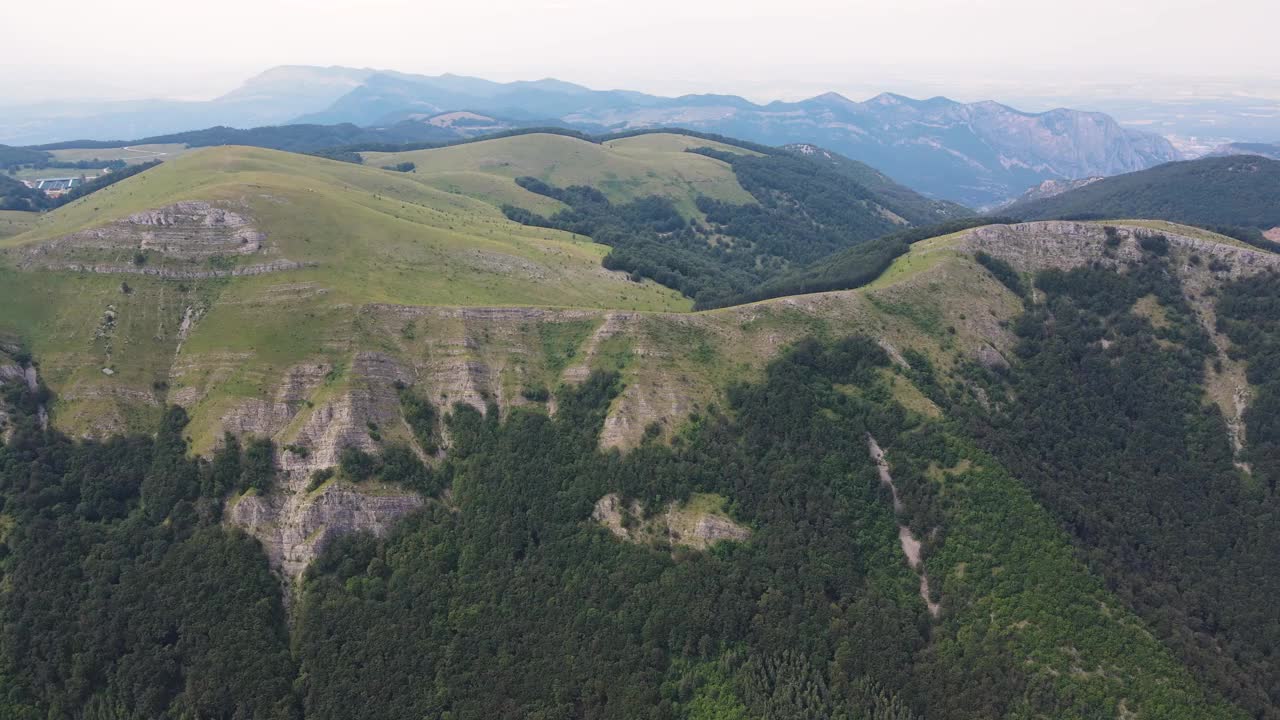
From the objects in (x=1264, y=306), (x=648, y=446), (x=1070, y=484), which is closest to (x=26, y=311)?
(x=648, y=446)

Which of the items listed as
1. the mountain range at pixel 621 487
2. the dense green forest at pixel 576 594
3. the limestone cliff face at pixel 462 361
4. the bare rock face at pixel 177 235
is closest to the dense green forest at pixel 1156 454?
the mountain range at pixel 621 487

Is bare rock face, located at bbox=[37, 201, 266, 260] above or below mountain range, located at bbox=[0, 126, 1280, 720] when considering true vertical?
above

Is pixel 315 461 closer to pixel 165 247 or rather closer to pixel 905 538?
pixel 165 247

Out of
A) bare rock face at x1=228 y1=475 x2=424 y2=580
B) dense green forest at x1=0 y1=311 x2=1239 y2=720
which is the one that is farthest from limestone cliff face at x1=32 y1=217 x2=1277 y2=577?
dense green forest at x1=0 y1=311 x2=1239 y2=720

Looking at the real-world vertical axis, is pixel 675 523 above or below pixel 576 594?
above

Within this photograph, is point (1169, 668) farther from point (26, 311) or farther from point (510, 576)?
point (26, 311)

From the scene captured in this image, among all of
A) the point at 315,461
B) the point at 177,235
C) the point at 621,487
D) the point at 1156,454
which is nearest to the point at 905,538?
the point at 621,487

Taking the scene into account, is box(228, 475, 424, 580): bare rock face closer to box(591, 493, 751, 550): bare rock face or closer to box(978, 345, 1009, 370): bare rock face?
box(591, 493, 751, 550): bare rock face
